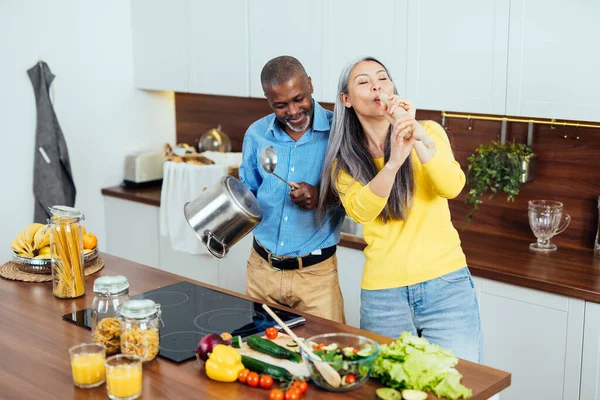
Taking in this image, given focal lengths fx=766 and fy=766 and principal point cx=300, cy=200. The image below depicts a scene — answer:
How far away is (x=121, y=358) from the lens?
171 centimetres

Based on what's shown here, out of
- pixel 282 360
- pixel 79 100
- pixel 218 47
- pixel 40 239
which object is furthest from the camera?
pixel 79 100

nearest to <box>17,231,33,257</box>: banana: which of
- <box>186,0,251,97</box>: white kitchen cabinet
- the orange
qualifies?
the orange

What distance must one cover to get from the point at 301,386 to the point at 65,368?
603 mm

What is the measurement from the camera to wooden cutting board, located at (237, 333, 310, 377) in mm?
1776

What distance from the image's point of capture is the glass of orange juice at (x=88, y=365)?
173 centimetres

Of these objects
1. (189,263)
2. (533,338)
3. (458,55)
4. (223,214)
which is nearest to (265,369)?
(223,214)

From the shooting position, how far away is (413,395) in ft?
5.26

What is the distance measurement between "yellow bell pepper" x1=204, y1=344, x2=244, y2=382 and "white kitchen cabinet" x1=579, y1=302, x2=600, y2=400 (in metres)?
1.37

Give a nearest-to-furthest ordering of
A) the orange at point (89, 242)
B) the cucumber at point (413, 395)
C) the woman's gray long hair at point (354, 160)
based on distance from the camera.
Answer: the cucumber at point (413, 395), the woman's gray long hair at point (354, 160), the orange at point (89, 242)

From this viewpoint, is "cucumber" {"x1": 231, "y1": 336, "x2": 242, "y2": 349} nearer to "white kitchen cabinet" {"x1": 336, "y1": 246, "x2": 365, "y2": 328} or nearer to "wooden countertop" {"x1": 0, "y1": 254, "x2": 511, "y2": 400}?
"wooden countertop" {"x1": 0, "y1": 254, "x2": 511, "y2": 400}

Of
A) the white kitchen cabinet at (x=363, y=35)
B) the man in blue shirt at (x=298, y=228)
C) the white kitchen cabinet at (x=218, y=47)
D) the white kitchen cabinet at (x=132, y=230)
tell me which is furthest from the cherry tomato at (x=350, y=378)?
the white kitchen cabinet at (x=132, y=230)

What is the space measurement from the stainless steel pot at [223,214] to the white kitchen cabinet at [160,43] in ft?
6.47

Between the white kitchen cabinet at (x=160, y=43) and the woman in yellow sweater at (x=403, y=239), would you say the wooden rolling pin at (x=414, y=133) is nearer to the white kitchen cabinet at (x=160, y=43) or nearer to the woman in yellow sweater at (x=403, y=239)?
the woman in yellow sweater at (x=403, y=239)

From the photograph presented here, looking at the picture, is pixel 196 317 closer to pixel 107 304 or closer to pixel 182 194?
pixel 107 304
